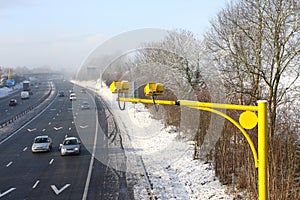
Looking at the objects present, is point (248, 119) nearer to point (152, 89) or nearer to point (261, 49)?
point (152, 89)

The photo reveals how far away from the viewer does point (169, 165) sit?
2081cm

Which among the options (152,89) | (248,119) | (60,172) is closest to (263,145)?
(248,119)

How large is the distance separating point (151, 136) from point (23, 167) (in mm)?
11745

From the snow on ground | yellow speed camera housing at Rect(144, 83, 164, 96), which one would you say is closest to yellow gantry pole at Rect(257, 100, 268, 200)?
yellow speed camera housing at Rect(144, 83, 164, 96)

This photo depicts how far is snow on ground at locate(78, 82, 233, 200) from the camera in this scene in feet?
50.7

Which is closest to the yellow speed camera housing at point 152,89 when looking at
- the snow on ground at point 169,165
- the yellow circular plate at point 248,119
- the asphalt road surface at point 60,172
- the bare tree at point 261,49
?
the yellow circular plate at point 248,119

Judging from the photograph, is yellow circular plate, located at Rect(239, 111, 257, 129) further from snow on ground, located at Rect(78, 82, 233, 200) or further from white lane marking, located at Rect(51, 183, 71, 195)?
white lane marking, located at Rect(51, 183, 71, 195)

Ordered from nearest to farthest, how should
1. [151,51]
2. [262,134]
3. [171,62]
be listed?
[262,134]
[171,62]
[151,51]

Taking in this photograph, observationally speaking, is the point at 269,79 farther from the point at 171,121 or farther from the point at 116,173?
the point at 171,121

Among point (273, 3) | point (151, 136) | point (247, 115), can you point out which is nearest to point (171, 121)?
point (151, 136)

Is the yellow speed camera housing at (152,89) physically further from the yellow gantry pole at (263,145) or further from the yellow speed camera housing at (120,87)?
the yellow gantry pole at (263,145)

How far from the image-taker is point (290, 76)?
21969 millimetres

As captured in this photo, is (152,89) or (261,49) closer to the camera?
(152,89)

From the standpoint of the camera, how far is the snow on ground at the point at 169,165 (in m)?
15.5
